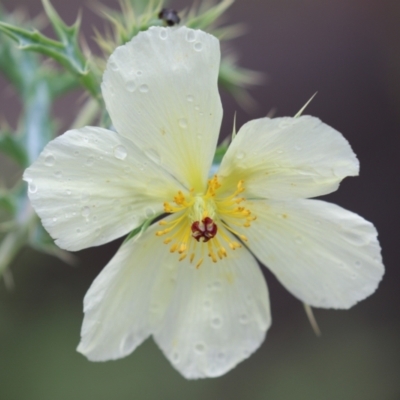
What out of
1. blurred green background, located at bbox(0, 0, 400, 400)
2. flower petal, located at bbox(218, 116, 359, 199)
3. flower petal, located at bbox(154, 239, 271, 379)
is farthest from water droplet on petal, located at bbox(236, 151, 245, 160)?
blurred green background, located at bbox(0, 0, 400, 400)

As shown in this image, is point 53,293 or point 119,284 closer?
point 119,284

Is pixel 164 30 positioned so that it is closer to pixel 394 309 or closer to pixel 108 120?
pixel 108 120

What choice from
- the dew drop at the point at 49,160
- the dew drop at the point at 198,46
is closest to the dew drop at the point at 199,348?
the dew drop at the point at 49,160

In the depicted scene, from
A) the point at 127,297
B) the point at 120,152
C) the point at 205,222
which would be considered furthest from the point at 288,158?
the point at 127,297

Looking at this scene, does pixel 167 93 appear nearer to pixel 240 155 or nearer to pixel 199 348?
pixel 240 155

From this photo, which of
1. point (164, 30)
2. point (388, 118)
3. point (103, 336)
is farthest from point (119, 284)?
point (388, 118)

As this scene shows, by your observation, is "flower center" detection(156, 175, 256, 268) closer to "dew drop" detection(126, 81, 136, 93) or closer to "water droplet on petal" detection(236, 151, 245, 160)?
"water droplet on petal" detection(236, 151, 245, 160)
